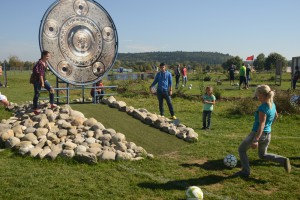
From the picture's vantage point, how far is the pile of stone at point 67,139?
696cm

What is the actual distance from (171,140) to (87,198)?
3931 millimetres

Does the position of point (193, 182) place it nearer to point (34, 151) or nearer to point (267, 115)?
point (267, 115)

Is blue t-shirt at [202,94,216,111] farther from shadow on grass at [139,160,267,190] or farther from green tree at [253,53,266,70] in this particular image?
green tree at [253,53,266,70]

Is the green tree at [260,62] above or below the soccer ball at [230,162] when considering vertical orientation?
above

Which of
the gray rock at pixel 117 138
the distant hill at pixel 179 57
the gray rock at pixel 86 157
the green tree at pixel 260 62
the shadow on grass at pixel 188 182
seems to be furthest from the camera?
the distant hill at pixel 179 57

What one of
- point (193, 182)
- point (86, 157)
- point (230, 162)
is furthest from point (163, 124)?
point (193, 182)

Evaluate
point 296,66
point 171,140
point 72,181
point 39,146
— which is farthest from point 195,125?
point 296,66

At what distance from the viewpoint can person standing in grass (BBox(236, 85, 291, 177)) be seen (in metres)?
5.75

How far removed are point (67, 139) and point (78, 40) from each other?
4524 millimetres

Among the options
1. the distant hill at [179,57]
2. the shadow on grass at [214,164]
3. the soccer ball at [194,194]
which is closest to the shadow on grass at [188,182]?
the shadow on grass at [214,164]

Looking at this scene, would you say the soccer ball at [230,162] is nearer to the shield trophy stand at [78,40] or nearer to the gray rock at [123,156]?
the gray rock at [123,156]

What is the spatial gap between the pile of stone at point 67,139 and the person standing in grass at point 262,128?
207 centimetres

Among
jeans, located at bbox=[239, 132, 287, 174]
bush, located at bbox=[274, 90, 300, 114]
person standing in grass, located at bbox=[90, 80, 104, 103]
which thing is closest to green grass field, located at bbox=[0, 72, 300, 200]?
jeans, located at bbox=[239, 132, 287, 174]

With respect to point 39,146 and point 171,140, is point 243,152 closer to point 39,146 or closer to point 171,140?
point 171,140
